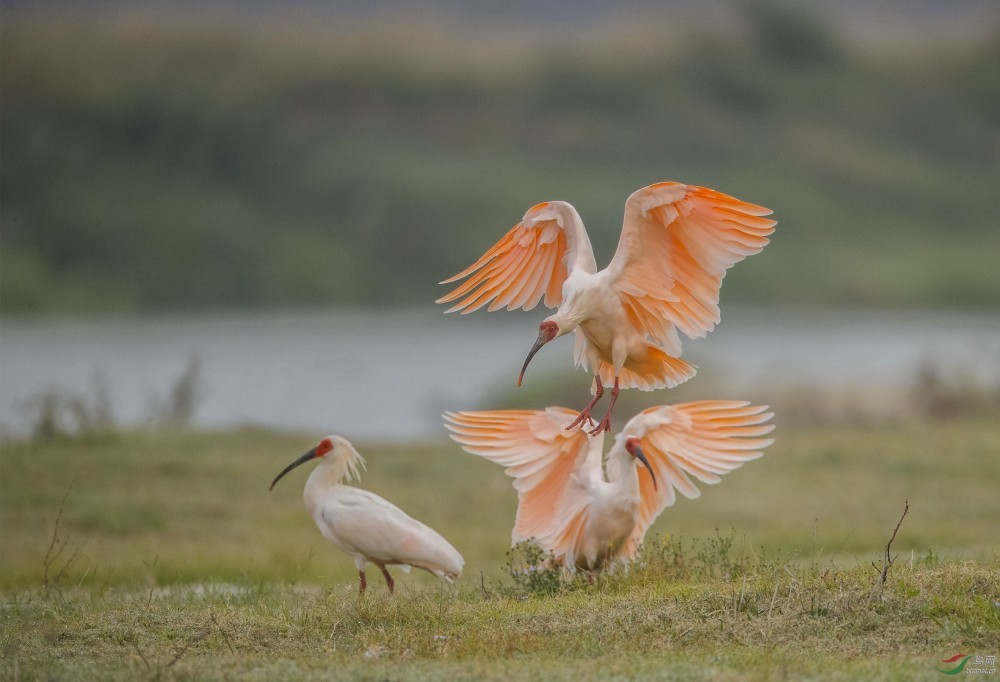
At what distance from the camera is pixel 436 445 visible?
69.9 feet

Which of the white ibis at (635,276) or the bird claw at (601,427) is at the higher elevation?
the white ibis at (635,276)

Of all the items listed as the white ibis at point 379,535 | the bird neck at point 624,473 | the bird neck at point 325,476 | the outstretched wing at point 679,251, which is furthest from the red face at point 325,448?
the outstretched wing at point 679,251

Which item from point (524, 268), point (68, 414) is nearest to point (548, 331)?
point (524, 268)

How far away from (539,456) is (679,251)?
5.64ft

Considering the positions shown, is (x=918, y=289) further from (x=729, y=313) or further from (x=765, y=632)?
(x=765, y=632)

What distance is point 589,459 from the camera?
9.51m

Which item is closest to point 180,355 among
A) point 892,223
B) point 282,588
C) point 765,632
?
point 892,223

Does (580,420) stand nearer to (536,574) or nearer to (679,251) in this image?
(536,574)

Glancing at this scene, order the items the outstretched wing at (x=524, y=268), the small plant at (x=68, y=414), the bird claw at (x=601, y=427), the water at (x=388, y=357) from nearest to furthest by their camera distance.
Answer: the bird claw at (x=601, y=427) < the outstretched wing at (x=524, y=268) < the small plant at (x=68, y=414) < the water at (x=388, y=357)

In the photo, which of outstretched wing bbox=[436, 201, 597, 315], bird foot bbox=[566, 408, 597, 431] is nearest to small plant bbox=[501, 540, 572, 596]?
bird foot bbox=[566, 408, 597, 431]

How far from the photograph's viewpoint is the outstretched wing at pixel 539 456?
30.9 feet

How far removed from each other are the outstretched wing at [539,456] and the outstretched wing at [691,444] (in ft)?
1.36

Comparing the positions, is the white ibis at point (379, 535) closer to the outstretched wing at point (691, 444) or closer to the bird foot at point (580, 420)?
the bird foot at point (580, 420)

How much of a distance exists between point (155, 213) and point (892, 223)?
1265 inches
